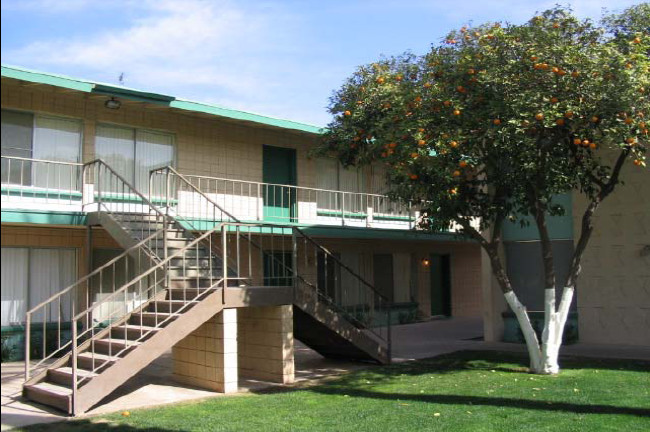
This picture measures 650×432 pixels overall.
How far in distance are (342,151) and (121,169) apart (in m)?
5.01

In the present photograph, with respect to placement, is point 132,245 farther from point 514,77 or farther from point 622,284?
point 622,284

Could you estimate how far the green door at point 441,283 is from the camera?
23703 millimetres

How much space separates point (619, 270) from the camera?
14523 millimetres

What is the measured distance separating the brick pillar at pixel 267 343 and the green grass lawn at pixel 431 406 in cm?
68

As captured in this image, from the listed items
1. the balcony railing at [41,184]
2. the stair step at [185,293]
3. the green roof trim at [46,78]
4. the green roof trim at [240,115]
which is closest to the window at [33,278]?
the balcony railing at [41,184]

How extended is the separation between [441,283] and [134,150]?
43.3ft

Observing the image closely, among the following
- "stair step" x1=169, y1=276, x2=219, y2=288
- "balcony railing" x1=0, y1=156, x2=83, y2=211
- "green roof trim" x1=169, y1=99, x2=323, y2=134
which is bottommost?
"stair step" x1=169, y1=276, x2=219, y2=288

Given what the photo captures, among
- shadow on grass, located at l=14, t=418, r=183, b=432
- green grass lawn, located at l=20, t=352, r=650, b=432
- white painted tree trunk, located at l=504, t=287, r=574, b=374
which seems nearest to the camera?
shadow on grass, located at l=14, t=418, r=183, b=432

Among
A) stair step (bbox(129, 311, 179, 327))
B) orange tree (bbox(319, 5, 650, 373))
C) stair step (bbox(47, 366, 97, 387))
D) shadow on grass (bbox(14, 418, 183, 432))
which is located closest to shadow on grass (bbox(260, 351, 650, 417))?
orange tree (bbox(319, 5, 650, 373))

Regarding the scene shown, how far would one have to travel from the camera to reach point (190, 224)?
14133 mm

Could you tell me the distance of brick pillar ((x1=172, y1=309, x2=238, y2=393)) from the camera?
9.68 metres

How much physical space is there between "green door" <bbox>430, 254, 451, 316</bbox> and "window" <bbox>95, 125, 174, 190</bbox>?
38.7ft

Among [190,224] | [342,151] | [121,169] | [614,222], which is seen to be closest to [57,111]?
[121,169]

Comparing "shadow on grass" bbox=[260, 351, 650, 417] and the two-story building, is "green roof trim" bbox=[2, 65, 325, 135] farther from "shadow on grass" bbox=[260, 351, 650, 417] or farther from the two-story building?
"shadow on grass" bbox=[260, 351, 650, 417]
